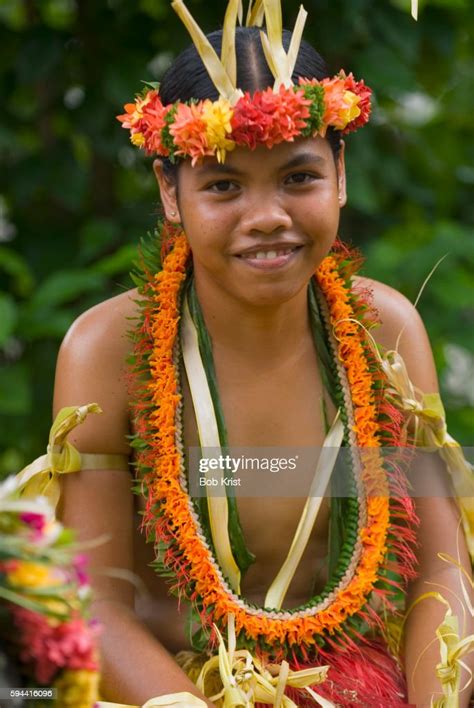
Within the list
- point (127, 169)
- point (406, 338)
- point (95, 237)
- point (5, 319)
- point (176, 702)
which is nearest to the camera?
point (176, 702)

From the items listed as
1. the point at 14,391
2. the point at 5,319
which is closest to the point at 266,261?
the point at 5,319

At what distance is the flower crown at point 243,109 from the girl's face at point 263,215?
34mm

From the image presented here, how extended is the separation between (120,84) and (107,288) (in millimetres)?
643

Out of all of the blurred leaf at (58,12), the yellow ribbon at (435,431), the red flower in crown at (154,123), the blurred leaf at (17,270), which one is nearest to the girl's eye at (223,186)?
the red flower in crown at (154,123)

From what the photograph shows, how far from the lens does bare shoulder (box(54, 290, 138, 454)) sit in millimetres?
2115

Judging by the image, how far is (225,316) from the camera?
2.14m

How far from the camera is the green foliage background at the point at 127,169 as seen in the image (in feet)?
11.0

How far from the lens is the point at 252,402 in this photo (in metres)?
2.16

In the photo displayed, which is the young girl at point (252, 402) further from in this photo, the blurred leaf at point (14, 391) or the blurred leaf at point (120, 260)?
the blurred leaf at point (14, 391)

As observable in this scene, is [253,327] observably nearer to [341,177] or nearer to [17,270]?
[341,177]

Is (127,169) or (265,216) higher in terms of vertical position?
(127,169)

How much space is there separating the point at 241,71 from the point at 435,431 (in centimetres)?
76

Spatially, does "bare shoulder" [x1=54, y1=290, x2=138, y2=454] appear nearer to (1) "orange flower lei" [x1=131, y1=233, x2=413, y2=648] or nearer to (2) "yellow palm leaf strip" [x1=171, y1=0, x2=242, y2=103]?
(1) "orange flower lei" [x1=131, y1=233, x2=413, y2=648]

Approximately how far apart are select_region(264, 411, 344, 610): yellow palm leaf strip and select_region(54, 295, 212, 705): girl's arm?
0.24 m
